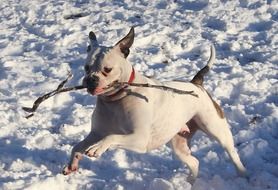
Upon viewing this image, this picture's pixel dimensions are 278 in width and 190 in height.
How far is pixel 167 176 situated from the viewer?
16.0 feet

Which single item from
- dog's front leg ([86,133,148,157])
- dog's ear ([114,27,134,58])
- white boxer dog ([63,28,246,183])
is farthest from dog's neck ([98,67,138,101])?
dog's front leg ([86,133,148,157])

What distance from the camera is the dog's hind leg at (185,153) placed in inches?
189

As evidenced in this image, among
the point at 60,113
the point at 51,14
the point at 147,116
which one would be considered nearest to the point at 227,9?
the point at 51,14

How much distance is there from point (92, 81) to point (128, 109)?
41cm

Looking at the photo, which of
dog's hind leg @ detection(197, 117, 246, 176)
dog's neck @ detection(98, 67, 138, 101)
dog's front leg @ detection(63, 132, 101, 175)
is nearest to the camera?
dog's neck @ detection(98, 67, 138, 101)

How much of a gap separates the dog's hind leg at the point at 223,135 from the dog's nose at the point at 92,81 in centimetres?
139

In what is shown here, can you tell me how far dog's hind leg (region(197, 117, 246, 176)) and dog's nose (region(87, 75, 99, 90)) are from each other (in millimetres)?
1386

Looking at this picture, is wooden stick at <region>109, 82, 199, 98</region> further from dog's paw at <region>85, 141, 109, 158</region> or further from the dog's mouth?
dog's paw at <region>85, 141, 109, 158</region>

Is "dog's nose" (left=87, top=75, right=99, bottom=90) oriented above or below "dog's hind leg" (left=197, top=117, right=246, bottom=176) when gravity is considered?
above

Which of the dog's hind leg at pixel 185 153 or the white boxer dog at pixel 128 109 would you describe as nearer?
the white boxer dog at pixel 128 109

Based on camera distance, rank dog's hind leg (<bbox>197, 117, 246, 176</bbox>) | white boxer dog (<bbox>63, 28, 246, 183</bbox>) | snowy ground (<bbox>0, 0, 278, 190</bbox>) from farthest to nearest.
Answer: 1. snowy ground (<bbox>0, 0, 278, 190</bbox>)
2. dog's hind leg (<bbox>197, 117, 246, 176</bbox>)
3. white boxer dog (<bbox>63, 28, 246, 183</bbox>)

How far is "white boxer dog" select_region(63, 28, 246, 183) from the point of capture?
3807mm

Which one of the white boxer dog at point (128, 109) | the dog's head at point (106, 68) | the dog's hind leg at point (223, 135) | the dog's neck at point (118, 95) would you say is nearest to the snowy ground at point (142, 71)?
the dog's hind leg at point (223, 135)

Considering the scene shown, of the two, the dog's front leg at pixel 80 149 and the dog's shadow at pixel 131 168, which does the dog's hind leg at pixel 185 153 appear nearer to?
the dog's shadow at pixel 131 168
